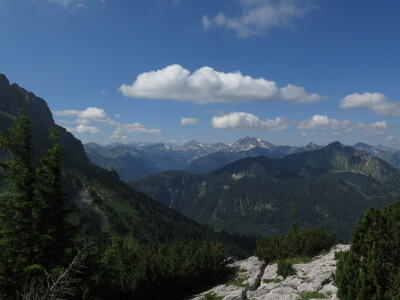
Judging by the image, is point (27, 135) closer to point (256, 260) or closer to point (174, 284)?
point (174, 284)

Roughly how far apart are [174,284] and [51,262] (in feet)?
111

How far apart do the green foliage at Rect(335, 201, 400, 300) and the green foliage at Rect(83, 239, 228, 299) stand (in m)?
35.1

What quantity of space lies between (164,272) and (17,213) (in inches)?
1408

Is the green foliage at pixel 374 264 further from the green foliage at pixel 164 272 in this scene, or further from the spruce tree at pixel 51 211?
the green foliage at pixel 164 272

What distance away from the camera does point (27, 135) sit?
29.7 meters

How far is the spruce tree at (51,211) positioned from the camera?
1145 inches

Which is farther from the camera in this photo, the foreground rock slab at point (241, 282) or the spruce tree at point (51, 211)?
the foreground rock slab at point (241, 282)

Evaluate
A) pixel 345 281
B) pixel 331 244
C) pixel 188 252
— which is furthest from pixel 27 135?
pixel 331 244

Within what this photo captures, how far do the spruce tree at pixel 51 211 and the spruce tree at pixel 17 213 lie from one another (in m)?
0.78

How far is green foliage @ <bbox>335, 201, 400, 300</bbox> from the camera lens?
20812 millimetres

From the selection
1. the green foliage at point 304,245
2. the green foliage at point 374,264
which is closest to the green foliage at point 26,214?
the green foliage at point 374,264

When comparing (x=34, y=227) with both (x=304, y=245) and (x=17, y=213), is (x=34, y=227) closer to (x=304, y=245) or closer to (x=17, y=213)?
(x=17, y=213)

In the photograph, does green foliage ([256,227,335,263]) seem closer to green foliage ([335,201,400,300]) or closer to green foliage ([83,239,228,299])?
green foliage ([83,239,228,299])

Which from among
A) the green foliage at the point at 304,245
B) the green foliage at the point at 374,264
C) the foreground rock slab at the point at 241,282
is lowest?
the foreground rock slab at the point at 241,282
